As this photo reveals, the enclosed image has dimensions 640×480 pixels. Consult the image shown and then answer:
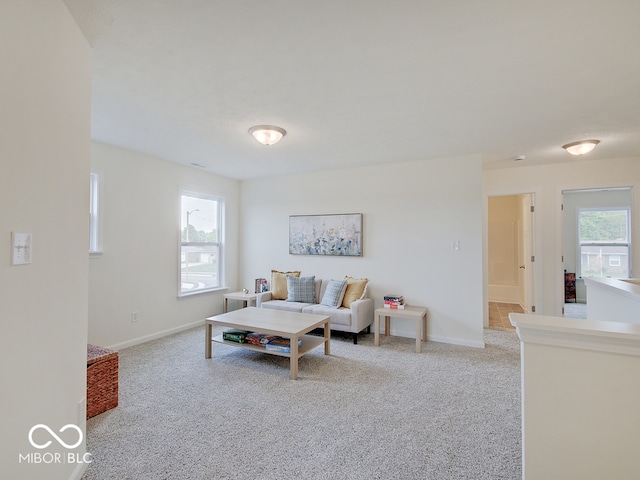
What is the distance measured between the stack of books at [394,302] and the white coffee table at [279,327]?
981mm

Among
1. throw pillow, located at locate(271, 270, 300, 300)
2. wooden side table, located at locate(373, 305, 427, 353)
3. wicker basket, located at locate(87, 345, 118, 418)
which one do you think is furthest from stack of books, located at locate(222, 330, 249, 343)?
wooden side table, located at locate(373, 305, 427, 353)

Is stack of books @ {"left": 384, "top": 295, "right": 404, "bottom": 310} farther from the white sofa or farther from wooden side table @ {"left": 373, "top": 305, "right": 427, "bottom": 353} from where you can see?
the white sofa

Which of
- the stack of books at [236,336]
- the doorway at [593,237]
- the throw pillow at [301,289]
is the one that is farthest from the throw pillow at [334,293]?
the doorway at [593,237]

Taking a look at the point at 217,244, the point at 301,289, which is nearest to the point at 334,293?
the point at 301,289

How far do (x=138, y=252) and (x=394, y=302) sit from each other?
11.0 feet

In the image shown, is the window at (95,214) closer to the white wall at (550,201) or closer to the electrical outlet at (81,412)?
the electrical outlet at (81,412)

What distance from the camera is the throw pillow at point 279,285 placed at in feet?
15.9

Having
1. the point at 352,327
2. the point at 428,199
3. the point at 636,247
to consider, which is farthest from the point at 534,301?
the point at 352,327

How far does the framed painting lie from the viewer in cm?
473

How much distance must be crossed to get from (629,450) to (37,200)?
8.46 ft

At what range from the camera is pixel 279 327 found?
10.6ft

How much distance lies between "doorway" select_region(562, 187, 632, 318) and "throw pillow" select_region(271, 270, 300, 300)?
585 cm

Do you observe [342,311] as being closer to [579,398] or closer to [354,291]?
[354,291]

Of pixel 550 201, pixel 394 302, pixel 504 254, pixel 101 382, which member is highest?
pixel 550 201
